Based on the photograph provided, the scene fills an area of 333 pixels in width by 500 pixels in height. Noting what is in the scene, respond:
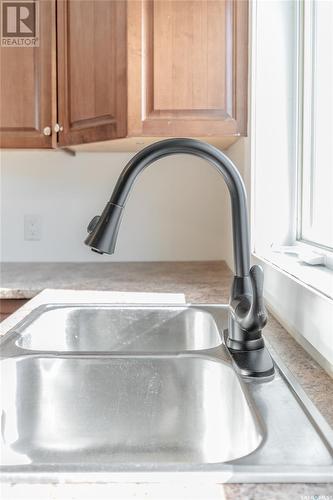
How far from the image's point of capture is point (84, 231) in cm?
193

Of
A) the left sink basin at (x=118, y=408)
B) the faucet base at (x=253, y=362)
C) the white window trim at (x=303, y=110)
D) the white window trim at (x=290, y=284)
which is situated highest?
the white window trim at (x=303, y=110)

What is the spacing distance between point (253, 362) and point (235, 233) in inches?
8.2

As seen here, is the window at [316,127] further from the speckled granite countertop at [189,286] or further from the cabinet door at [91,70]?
the cabinet door at [91,70]

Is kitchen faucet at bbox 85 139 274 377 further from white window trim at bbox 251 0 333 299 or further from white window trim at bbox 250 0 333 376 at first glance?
white window trim at bbox 251 0 333 299

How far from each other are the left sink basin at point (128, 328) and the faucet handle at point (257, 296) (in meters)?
0.37

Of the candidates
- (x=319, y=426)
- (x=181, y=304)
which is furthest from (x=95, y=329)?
(x=319, y=426)

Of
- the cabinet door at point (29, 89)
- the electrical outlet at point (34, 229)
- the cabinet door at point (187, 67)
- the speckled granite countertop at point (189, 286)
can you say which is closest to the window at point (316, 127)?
the cabinet door at point (187, 67)

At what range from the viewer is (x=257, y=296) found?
717mm

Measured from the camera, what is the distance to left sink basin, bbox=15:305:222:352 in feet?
3.66

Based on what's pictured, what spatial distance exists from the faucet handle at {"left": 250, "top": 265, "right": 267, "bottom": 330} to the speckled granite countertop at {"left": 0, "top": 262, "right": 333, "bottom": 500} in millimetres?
93

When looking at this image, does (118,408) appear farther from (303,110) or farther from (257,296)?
(303,110)

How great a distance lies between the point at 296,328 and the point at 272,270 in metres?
0.22

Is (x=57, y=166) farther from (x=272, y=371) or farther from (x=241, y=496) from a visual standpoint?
(x=241, y=496)

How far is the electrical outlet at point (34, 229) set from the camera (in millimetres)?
1935
